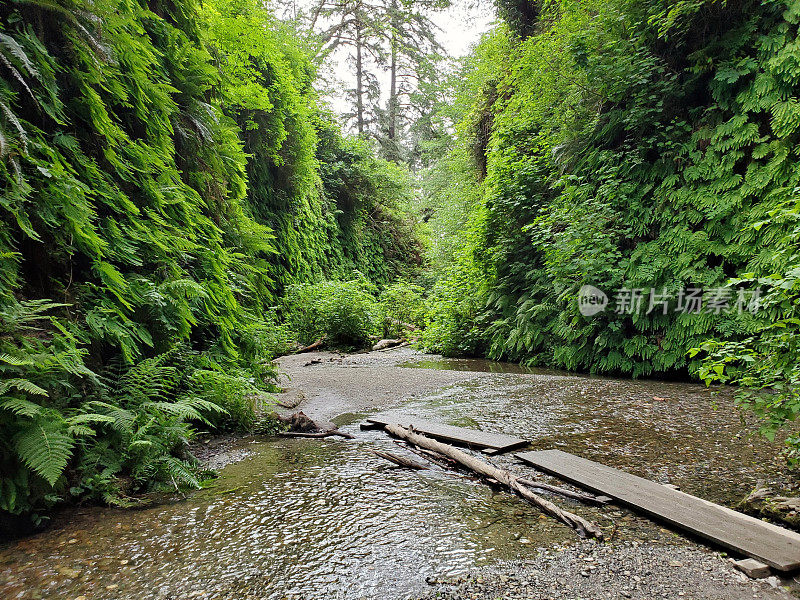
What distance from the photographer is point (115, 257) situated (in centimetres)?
321

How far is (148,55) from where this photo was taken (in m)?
3.68

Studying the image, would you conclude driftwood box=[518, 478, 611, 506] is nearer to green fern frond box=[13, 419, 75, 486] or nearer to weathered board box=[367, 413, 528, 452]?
weathered board box=[367, 413, 528, 452]

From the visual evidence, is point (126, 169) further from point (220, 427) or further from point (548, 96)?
point (548, 96)

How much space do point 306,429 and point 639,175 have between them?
6.03 m

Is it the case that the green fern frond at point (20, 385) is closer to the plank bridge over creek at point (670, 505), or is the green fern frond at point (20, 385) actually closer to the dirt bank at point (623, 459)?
the dirt bank at point (623, 459)

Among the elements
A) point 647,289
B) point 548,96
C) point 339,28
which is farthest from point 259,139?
point 339,28

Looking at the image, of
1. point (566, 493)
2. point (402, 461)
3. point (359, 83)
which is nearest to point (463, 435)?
point (402, 461)

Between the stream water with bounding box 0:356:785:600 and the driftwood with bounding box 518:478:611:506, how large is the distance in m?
0.06

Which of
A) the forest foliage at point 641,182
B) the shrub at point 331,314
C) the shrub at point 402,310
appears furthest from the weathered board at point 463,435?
the shrub at point 402,310

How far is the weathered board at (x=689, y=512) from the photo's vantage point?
1.75 metres

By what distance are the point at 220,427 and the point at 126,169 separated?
2.38m

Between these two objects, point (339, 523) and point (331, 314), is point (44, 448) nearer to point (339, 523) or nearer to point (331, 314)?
point (339, 523)

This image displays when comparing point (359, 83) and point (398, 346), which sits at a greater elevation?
point (359, 83)

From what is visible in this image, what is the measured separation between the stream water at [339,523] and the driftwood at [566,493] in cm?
6
